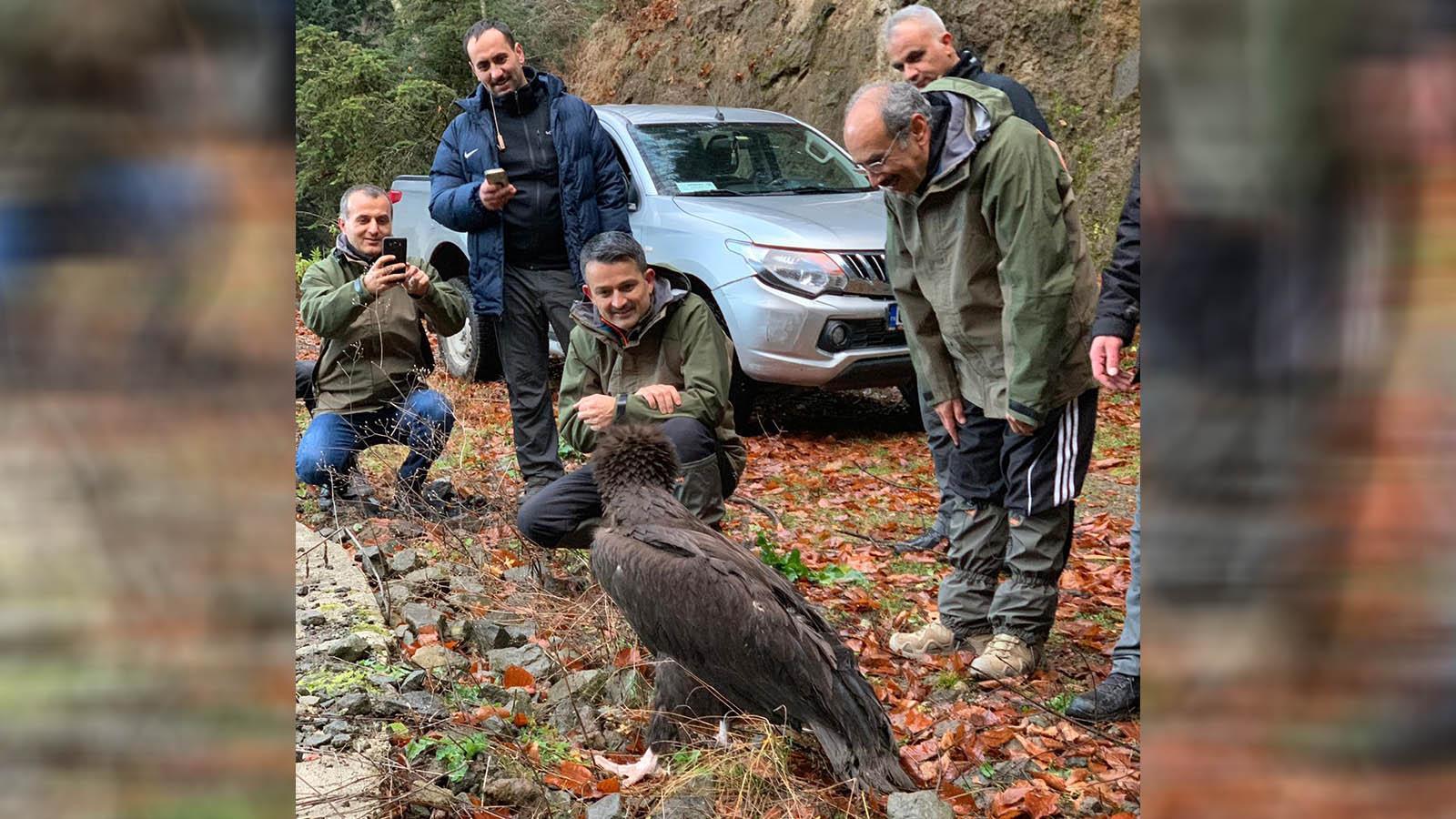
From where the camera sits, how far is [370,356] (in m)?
6.56

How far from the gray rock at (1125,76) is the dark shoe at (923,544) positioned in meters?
7.18

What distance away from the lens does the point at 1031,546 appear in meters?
4.42

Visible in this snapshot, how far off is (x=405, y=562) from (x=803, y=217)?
3.55 m

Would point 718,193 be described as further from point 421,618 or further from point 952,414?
point 421,618

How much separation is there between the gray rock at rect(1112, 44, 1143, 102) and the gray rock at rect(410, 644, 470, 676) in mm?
9581

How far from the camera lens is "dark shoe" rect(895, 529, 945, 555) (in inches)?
249

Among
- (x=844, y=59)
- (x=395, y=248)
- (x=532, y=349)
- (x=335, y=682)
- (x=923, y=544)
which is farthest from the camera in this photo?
(x=844, y=59)

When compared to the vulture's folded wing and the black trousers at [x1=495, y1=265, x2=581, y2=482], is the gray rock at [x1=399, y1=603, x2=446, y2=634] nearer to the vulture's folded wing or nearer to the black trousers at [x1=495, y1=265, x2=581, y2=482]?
the vulture's folded wing

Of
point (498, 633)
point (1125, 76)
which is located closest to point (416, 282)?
point (498, 633)

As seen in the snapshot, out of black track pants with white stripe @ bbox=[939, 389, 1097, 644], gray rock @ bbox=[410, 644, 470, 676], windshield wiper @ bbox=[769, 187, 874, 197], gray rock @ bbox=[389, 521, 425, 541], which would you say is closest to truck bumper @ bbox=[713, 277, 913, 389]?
windshield wiper @ bbox=[769, 187, 874, 197]
